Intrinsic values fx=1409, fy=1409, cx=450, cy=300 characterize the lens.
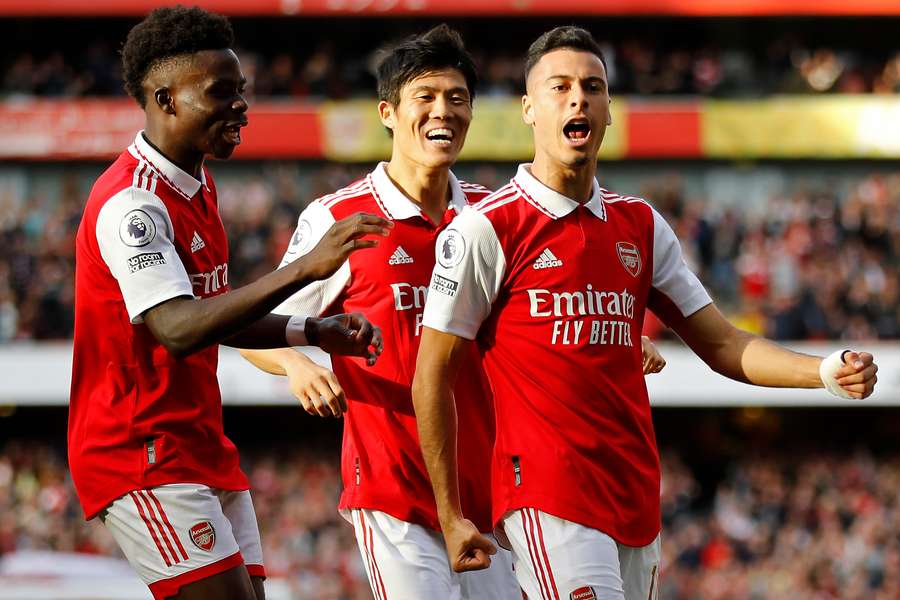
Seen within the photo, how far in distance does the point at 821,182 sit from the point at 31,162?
13968mm

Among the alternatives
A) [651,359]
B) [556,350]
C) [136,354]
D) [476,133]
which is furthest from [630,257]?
[476,133]

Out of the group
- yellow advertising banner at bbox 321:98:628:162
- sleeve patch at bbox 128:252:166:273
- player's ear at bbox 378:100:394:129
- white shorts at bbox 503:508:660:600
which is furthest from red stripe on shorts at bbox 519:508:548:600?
yellow advertising banner at bbox 321:98:628:162

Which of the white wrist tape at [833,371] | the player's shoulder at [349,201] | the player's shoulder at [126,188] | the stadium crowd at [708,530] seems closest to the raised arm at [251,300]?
the player's shoulder at [126,188]

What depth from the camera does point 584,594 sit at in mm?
4566

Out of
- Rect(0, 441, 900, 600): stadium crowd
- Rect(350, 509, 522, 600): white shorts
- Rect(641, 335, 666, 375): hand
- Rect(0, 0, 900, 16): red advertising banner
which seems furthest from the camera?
Rect(0, 0, 900, 16): red advertising banner

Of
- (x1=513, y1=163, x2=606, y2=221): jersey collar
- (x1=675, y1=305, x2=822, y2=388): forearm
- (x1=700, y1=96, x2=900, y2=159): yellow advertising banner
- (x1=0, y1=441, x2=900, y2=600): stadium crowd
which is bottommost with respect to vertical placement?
(x1=0, y1=441, x2=900, y2=600): stadium crowd

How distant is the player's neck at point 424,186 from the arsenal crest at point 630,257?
1.03m

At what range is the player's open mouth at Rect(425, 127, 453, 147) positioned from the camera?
18.5 ft

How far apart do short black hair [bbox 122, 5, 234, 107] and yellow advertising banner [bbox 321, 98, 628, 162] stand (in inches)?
759

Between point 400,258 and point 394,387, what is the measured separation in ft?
1.68

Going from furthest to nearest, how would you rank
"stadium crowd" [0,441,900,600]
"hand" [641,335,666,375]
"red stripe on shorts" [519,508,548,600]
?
"stadium crowd" [0,441,900,600] → "hand" [641,335,666,375] → "red stripe on shorts" [519,508,548,600]

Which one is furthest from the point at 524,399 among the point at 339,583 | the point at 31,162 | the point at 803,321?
the point at 31,162

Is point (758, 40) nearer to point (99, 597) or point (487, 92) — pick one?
point (487, 92)

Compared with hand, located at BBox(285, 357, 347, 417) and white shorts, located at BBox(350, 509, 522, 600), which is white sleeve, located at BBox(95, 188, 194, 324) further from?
white shorts, located at BBox(350, 509, 522, 600)
